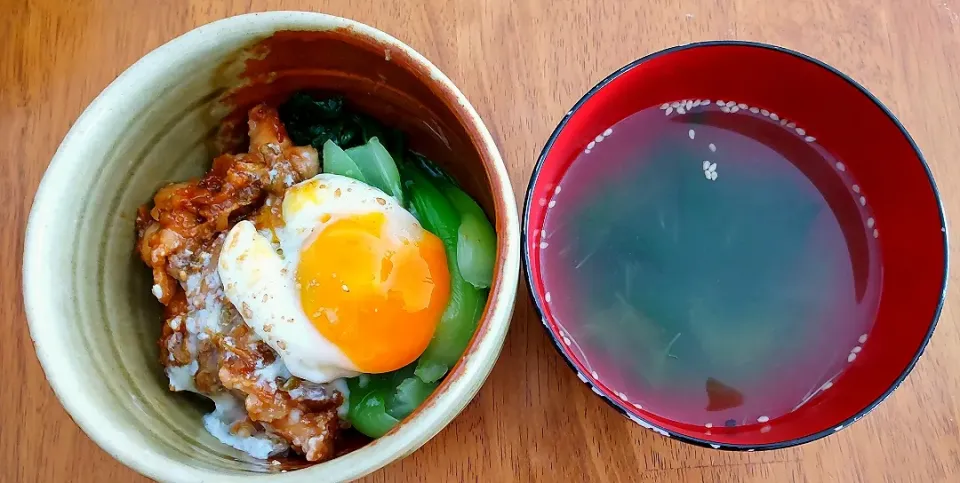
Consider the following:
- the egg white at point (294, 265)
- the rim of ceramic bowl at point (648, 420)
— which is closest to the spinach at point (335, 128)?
the egg white at point (294, 265)

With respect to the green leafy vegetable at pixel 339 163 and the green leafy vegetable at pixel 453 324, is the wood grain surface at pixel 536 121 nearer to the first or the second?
the green leafy vegetable at pixel 453 324

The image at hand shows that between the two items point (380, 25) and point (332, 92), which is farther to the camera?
point (380, 25)

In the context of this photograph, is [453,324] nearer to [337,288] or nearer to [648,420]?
[337,288]

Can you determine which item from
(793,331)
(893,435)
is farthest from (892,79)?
(893,435)

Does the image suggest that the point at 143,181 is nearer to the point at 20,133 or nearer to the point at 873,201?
the point at 20,133

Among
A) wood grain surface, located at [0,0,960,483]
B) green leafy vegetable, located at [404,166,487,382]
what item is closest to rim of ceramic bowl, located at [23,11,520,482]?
green leafy vegetable, located at [404,166,487,382]

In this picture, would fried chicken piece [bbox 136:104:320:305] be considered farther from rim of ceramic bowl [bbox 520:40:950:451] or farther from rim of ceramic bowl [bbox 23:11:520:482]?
rim of ceramic bowl [bbox 520:40:950:451]
